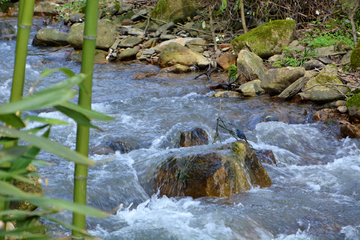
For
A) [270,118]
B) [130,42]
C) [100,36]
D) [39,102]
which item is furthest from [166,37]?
[39,102]

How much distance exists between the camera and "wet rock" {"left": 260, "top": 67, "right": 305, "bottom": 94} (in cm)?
667

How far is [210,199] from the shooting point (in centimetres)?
330

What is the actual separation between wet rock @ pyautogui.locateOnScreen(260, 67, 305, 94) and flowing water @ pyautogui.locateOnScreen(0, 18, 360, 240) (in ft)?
0.89

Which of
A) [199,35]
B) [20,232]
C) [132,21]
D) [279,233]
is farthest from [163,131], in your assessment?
[132,21]

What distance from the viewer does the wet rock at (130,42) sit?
10.3m

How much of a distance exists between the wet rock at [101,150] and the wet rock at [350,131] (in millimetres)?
3475

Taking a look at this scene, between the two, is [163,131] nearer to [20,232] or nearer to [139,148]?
[139,148]

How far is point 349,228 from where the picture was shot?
293 cm

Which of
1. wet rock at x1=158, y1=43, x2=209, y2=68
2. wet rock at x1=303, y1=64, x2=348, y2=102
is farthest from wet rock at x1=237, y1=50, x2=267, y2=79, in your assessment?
wet rock at x1=158, y1=43, x2=209, y2=68

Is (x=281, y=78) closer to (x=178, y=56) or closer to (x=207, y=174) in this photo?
(x=178, y=56)

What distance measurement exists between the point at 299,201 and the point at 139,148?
2.24 metres

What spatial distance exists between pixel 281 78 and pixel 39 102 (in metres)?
6.56

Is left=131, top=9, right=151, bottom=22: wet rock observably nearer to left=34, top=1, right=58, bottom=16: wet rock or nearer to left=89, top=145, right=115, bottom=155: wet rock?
left=34, top=1, right=58, bottom=16: wet rock

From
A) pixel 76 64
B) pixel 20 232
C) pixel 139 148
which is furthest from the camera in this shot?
pixel 76 64
